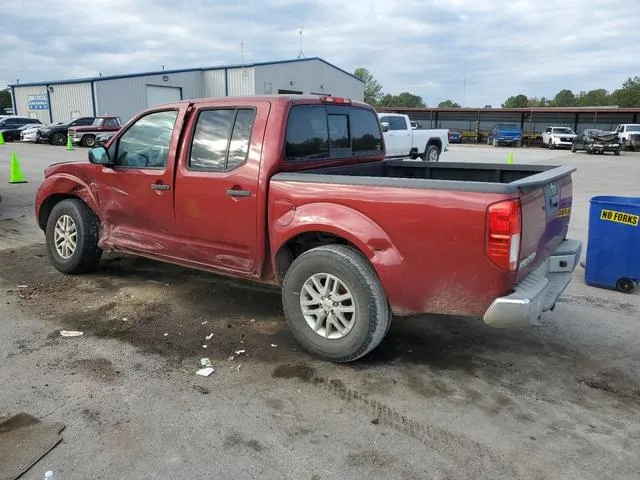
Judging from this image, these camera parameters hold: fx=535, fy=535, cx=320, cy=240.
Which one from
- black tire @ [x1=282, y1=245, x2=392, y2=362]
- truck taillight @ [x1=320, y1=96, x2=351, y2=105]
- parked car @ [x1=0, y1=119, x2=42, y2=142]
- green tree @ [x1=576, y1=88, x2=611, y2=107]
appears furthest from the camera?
green tree @ [x1=576, y1=88, x2=611, y2=107]

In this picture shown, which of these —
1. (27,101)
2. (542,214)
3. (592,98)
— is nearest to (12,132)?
(27,101)

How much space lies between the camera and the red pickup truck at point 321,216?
10.8 feet

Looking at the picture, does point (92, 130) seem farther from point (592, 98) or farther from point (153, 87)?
point (592, 98)

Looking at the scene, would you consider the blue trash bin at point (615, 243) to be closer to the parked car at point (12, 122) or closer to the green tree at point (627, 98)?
the parked car at point (12, 122)

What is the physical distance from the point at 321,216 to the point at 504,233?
4.17ft

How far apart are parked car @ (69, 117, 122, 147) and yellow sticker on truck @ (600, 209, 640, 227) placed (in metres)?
26.1

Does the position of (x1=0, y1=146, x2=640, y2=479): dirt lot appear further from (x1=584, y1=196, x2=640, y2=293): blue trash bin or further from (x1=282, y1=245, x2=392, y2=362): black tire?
(x1=584, y1=196, x2=640, y2=293): blue trash bin

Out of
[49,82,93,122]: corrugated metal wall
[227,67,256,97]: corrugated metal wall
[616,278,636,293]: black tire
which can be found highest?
[227,67,256,97]: corrugated metal wall

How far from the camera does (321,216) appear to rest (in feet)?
12.5

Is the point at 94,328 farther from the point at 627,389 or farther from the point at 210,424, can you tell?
the point at 627,389

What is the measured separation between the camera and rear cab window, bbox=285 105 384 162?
4.38 m

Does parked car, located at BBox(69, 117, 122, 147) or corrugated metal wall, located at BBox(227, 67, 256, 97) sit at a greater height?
corrugated metal wall, located at BBox(227, 67, 256, 97)

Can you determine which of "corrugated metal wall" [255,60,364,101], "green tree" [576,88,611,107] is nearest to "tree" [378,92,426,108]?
"green tree" [576,88,611,107]

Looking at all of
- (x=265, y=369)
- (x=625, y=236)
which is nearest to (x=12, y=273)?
(x=265, y=369)
